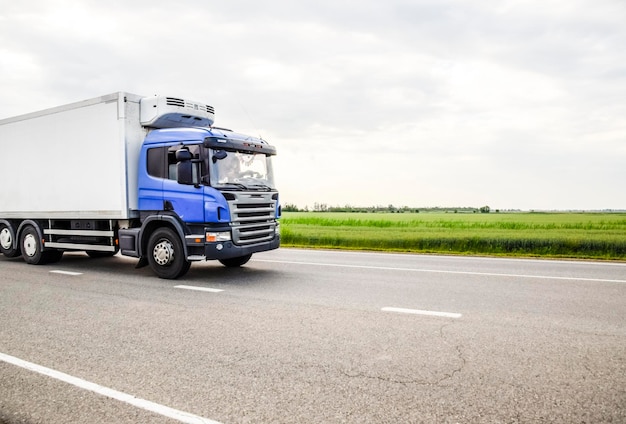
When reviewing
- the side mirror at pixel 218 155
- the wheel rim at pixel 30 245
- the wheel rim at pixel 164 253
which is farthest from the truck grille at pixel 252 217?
the wheel rim at pixel 30 245

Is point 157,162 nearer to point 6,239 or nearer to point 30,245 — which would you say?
point 30,245

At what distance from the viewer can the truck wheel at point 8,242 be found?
1266 centimetres

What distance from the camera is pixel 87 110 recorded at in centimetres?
1027

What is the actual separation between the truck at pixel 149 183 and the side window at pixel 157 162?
0.02 metres

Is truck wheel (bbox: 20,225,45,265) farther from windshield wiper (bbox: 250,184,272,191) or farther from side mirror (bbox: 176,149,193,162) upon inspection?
windshield wiper (bbox: 250,184,272,191)

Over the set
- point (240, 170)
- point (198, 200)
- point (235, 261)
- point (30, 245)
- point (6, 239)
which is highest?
point (240, 170)

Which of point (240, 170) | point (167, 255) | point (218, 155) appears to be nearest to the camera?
point (218, 155)

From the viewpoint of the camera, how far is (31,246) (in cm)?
1205

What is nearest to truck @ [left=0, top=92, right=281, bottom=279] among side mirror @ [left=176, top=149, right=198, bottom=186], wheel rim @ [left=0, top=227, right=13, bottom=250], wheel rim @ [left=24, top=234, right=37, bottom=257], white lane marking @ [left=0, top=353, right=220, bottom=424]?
side mirror @ [left=176, top=149, right=198, bottom=186]

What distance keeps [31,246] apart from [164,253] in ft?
16.1

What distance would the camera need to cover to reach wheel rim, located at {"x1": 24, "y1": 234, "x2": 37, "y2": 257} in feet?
39.3

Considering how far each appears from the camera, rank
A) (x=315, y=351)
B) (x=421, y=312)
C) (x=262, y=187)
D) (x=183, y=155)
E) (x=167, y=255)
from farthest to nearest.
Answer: (x=262, y=187), (x=167, y=255), (x=183, y=155), (x=421, y=312), (x=315, y=351)

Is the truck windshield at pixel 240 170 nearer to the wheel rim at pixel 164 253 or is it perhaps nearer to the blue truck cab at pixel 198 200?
the blue truck cab at pixel 198 200

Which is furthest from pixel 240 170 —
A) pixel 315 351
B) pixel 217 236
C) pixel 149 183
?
pixel 315 351
